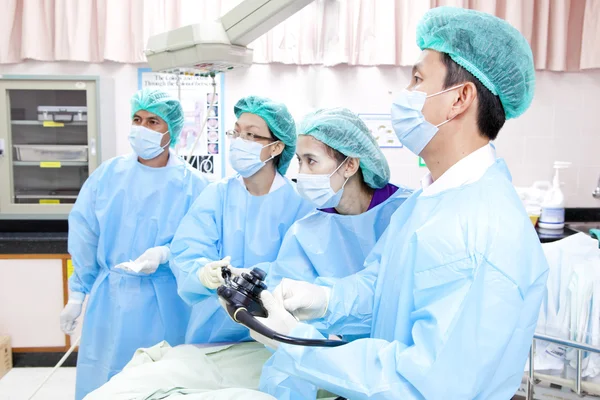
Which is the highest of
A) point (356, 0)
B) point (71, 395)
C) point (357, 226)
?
point (356, 0)

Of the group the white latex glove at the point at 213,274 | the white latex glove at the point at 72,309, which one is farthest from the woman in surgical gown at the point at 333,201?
the white latex glove at the point at 72,309

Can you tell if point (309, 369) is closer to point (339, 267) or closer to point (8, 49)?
point (339, 267)

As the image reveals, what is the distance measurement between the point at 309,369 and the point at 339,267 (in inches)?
25.7

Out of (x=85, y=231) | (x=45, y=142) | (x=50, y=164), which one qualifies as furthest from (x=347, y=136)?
(x=45, y=142)

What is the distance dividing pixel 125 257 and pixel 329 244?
952 mm

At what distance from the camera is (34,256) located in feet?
10.3

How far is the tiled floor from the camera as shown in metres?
3.00

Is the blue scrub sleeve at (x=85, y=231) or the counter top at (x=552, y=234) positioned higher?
the blue scrub sleeve at (x=85, y=231)

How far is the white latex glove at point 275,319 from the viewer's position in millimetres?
1112

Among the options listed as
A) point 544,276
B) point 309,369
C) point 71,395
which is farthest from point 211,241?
point 71,395

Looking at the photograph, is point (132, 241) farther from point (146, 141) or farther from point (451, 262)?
point (451, 262)

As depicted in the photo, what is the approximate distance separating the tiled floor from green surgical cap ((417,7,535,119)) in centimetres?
278

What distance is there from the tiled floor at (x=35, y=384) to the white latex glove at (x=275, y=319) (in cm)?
233

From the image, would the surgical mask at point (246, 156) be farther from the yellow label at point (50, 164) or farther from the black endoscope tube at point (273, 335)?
the yellow label at point (50, 164)
